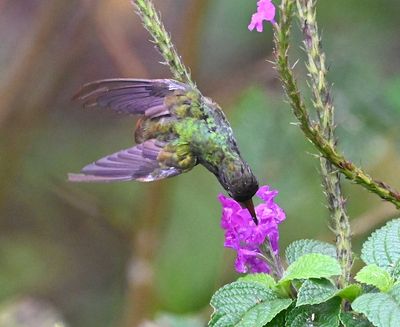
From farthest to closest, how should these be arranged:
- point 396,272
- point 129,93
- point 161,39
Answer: point 129,93 < point 161,39 < point 396,272

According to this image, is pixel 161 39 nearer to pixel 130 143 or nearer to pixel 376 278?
pixel 376 278

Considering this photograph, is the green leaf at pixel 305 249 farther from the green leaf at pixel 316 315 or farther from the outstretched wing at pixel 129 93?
the outstretched wing at pixel 129 93

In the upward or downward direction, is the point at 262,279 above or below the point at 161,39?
below

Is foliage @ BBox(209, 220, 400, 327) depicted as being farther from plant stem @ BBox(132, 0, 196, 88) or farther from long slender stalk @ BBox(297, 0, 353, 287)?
plant stem @ BBox(132, 0, 196, 88)

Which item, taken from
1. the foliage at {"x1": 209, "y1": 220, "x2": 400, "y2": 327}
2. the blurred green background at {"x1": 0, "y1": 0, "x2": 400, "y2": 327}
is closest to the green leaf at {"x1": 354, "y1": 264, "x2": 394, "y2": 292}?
the foliage at {"x1": 209, "y1": 220, "x2": 400, "y2": 327}

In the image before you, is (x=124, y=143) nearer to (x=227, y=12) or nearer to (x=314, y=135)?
(x=227, y=12)

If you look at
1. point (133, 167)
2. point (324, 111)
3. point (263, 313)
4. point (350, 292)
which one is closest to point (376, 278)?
point (350, 292)
